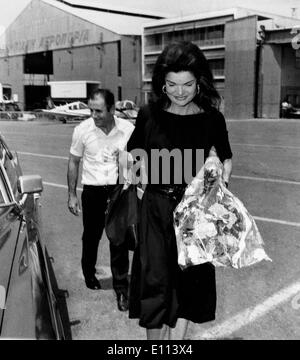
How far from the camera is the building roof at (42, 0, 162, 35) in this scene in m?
53.5

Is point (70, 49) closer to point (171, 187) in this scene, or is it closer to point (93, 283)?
point (93, 283)

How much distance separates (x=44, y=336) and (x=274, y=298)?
253 centimetres

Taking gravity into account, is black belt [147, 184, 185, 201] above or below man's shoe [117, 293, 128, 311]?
above

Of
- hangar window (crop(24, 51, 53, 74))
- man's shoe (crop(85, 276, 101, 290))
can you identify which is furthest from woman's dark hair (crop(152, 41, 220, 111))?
hangar window (crop(24, 51, 53, 74))

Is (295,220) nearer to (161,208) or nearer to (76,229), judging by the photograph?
(76,229)

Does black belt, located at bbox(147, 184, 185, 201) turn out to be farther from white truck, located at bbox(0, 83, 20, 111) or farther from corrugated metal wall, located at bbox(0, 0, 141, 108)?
corrugated metal wall, located at bbox(0, 0, 141, 108)

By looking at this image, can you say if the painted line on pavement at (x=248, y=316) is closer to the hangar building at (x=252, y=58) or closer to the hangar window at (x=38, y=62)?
the hangar building at (x=252, y=58)

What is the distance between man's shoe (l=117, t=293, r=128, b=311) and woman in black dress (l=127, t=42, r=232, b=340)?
3.41 feet

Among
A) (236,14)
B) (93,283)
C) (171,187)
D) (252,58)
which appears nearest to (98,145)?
(93,283)

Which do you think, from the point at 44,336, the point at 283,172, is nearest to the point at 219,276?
the point at 44,336

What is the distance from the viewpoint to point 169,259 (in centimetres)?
258

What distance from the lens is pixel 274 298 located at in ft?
12.7

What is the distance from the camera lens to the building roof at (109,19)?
2106 inches

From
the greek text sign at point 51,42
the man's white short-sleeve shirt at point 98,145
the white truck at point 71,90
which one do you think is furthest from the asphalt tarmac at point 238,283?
the greek text sign at point 51,42
